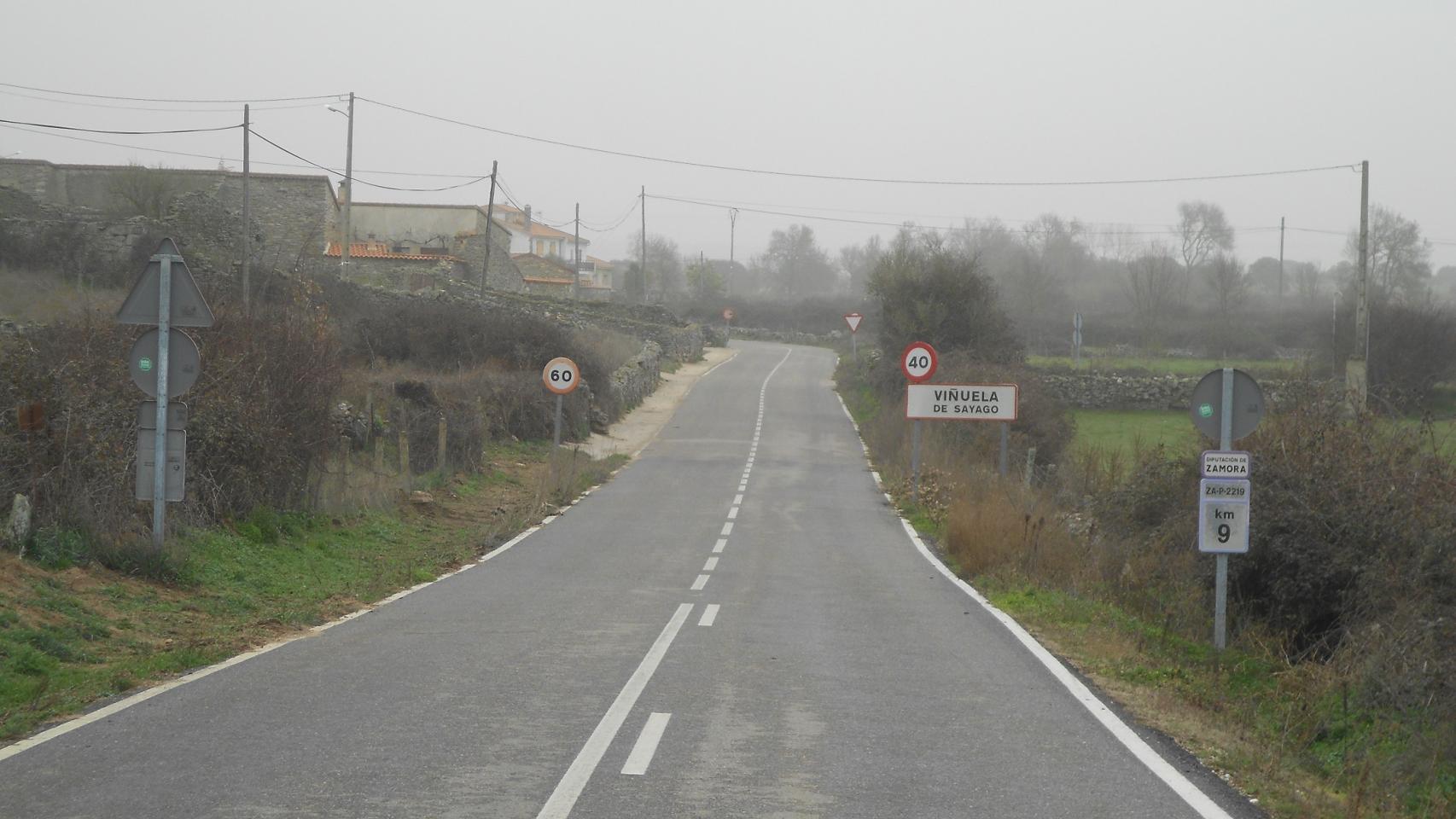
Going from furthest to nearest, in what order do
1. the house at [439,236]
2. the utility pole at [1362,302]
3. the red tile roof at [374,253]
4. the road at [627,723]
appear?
the house at [439,236]
the red tile roof at [374,253]
the utility pole at [1362,302]
the road at [627,723]

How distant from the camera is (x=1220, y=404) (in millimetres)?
11062

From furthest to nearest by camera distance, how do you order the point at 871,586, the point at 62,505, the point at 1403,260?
1. the point at 1403,260
2. the point at 871,586
3. the point at 62,505

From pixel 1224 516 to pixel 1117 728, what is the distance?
427cm

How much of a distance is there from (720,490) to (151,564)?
53.2 ft

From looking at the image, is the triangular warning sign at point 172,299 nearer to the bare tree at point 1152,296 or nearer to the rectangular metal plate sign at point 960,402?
the rectangular metal plate sign at point 960,402

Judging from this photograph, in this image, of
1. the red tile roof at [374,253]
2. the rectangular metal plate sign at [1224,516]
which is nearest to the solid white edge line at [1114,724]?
the rectangular metal plate sign at [1224,516]

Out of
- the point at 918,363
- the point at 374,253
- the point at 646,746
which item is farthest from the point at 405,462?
the point at 374,253

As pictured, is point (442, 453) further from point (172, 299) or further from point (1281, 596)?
point (1281, 596)

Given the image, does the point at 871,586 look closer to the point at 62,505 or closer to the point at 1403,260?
the point at 62,505

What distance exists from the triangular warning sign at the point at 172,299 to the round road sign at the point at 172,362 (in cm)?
14

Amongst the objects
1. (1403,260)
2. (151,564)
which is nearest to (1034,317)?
(1403,260)

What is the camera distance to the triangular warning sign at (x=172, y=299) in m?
10.8

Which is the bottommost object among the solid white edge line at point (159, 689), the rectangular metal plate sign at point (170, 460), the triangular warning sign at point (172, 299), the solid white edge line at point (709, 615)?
the solid white edge line at point (709, 615)

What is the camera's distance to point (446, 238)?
72375mm
